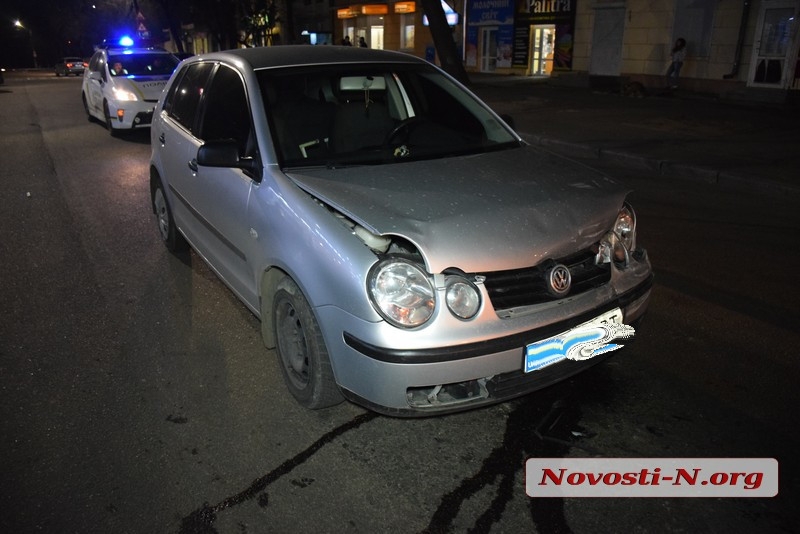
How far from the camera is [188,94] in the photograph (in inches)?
188

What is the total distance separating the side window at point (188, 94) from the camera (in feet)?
14.8

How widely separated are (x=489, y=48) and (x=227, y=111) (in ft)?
86.1

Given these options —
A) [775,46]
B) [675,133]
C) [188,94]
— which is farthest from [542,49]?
[188,94]

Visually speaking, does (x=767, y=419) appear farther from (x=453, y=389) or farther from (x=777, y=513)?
(x=453, y=389)

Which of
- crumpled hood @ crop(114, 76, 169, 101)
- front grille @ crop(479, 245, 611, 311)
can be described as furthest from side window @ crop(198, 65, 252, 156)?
crumpled hood @ crop(114, 76, 169, 101)

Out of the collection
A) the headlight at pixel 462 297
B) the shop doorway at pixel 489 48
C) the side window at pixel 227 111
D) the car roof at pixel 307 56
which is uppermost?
the shop doorway at pixel 489 48

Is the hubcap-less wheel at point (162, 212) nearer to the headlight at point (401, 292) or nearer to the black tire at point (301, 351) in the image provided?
the black tire at point (301, 351)

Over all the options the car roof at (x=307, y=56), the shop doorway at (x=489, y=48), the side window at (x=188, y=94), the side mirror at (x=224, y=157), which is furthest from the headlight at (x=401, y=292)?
the shop doorway at (x=489, y=48)

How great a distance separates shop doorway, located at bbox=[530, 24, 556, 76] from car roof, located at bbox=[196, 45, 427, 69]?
22.2m

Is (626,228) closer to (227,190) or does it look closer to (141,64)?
(227,190)

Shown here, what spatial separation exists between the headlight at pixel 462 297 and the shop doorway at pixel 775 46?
17.0 m

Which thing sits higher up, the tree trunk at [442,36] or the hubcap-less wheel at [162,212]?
the tree trunk at [442,36]

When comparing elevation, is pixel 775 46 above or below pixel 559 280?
above

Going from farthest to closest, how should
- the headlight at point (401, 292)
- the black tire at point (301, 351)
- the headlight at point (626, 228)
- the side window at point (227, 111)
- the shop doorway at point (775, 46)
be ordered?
1. the shop doorway at point (775, 46)
2. the side window at point (227, 111)
3. the headlight at point (626, 228)
4. the black tire at point (301, 351)
5. the headlight at point (401, 292)
